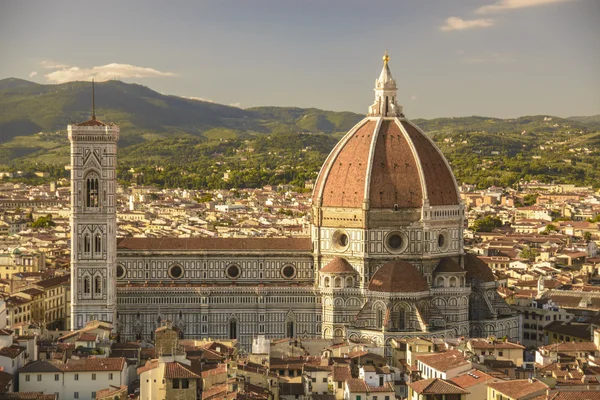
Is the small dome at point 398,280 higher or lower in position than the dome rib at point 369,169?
lower

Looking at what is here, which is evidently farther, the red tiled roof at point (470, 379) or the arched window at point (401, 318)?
the arched window at point (401, 318)

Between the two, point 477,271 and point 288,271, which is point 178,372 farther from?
point 477,271

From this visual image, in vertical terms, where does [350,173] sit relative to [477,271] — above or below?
above

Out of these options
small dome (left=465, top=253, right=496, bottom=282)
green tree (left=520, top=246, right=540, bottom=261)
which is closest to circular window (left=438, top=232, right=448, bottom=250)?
small dome (left=465, top=253, right=496, bottom=282)

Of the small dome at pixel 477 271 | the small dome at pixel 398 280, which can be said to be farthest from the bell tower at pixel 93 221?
the small dome at pixel 477 271

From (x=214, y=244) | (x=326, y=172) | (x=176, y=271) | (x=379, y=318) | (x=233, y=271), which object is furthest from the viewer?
(x=326, y=172)

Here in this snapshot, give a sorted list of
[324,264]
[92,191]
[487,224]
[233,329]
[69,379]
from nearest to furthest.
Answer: [69,379]
[92,191]
[233,329]
[324,264]
[487,224]

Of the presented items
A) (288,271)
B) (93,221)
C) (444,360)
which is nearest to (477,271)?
(288,271)

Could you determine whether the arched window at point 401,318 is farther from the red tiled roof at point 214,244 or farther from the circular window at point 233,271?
the circular window at point 233,271
